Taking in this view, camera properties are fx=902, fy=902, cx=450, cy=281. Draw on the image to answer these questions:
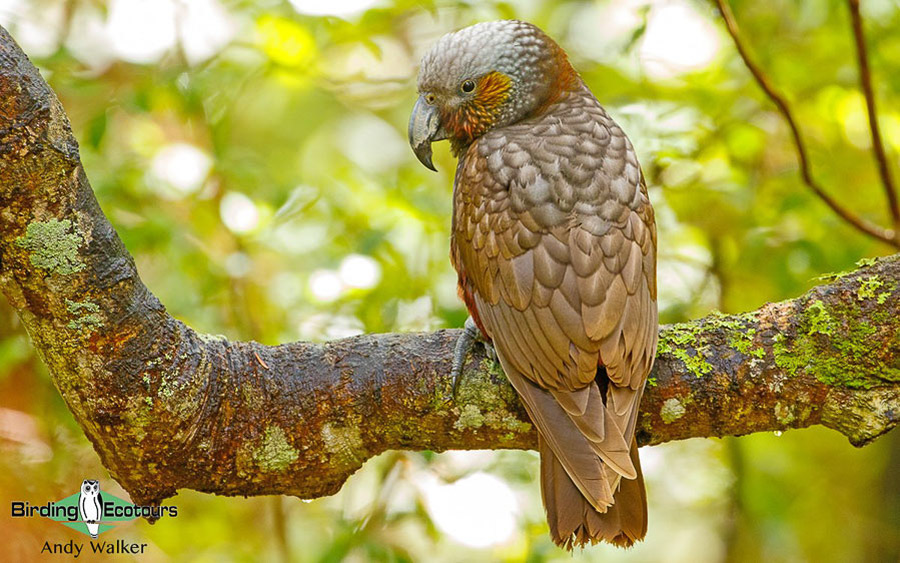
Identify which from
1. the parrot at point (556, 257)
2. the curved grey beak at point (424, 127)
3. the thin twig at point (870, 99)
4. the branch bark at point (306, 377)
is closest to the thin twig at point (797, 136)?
the thin twig at point (870, 99)

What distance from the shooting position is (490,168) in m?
3.17

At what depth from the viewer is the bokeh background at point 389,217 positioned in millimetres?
3875

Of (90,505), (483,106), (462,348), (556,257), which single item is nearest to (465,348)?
(462,348)

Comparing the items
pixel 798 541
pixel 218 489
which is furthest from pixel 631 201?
pixel 798 541

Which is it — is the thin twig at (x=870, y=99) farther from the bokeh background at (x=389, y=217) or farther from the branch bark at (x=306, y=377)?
the branch bark at (x=306, y=377)

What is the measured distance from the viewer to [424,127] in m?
3.64

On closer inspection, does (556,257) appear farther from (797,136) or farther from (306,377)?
(797,136)

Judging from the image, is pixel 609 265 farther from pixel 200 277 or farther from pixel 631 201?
pixel 200 277

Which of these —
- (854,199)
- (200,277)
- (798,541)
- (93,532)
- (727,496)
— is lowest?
(798,541)

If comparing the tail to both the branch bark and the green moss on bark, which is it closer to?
the branch bark

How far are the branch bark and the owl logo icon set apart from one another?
2.13 ft

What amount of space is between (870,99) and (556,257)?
1.56m

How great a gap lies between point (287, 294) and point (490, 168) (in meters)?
1.82

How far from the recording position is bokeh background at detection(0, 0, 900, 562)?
388cm
